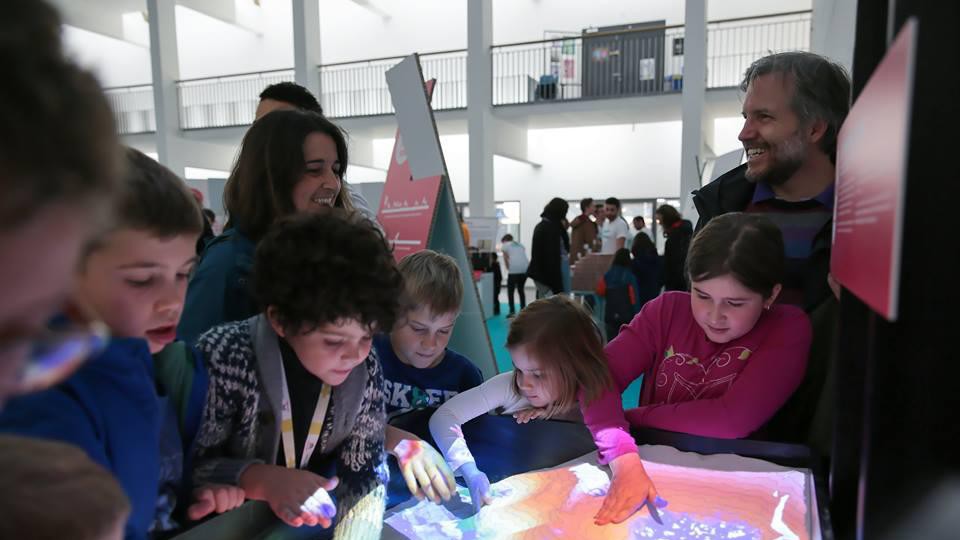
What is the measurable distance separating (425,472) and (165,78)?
11.0 metres

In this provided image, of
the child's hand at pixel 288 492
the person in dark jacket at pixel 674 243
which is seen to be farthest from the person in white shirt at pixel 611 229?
the child's hand at pixel 288 492

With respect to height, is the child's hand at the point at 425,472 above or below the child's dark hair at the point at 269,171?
below

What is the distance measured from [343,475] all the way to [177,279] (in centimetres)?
40

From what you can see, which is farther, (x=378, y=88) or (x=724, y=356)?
(x=378, y=88)

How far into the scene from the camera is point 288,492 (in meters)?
0.77

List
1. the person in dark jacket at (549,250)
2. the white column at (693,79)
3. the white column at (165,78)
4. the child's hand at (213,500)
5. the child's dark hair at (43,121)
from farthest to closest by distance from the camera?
the white column at (165,78) → the white column at (693,79) → the person in dark jacket at (549,250) → the child's hand at (213,500) → the child's dark hair at (43,121)

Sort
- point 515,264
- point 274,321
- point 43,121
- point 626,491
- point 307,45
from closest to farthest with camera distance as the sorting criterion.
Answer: point 43,121 < point 274,321 < point 626,491 < point 515,264 < point 307,45

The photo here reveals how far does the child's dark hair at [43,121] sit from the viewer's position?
23cm

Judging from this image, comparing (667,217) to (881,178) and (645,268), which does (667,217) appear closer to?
(645,268)

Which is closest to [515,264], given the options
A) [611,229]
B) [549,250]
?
[611,229]

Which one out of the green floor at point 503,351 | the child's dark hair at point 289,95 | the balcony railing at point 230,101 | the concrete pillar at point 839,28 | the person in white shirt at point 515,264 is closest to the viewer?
the child's dark hair at point 289,95

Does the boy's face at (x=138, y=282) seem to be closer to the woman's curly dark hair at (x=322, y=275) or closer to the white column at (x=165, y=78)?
the woman's curly dark hair at (x=322, y=275)

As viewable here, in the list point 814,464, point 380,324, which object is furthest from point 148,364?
point 814,464

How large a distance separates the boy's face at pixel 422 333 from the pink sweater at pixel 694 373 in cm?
36
